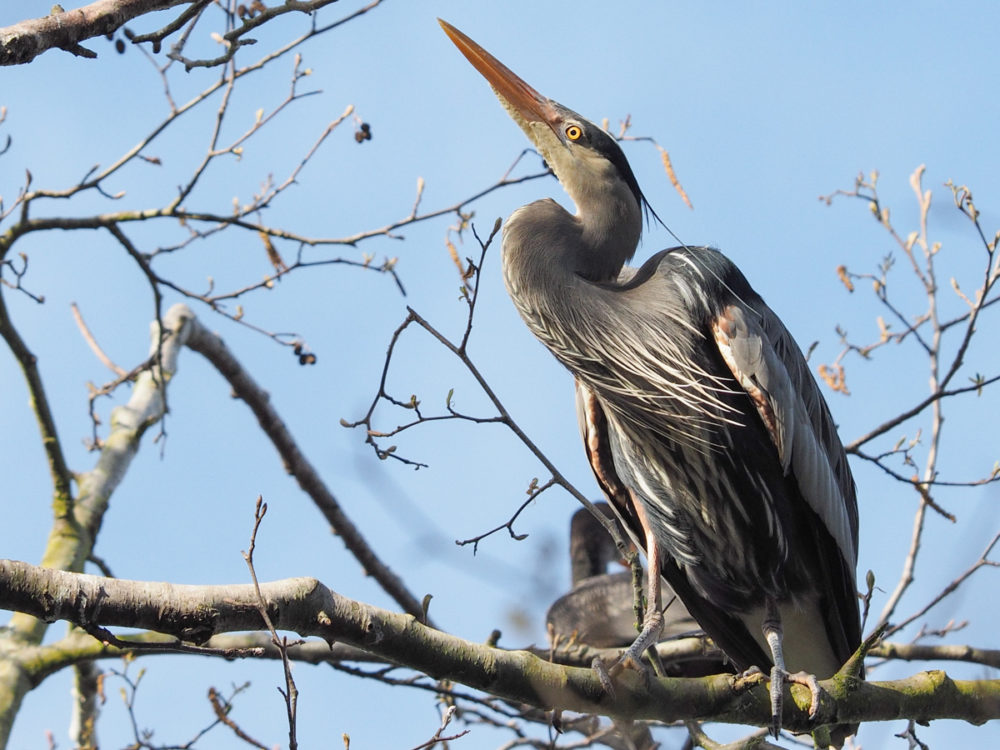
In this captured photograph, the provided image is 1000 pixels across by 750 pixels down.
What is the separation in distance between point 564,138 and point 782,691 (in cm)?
231

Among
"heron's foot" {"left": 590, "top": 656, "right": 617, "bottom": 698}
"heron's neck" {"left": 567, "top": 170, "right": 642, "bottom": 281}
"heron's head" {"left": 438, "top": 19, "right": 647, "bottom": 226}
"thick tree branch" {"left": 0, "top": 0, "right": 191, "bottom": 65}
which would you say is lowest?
"heron's foot" {"left": 590, "top": 656, "right": 617, "bottom": 698}

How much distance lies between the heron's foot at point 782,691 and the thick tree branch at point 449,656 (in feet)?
0.07

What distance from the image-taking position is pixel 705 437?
147 inches

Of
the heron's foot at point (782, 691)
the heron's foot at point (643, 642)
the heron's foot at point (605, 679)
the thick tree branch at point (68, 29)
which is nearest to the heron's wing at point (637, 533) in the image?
the heron's foot at point (643, 642)

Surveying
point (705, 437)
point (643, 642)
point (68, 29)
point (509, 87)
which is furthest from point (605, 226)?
point (68, 29)

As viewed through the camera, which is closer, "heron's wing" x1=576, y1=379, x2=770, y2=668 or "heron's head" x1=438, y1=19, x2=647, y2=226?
"heron's wing" x1=576, y1=379, x2=770, y2=668

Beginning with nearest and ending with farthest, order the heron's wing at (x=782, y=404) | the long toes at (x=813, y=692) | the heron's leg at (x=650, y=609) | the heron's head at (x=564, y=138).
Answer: the long toes at (x=813, y=692)
the heron's leg at (x=650, y=609)
the heron's wing at (x=782, y=404)
the heron's head at (x=564, y=138)

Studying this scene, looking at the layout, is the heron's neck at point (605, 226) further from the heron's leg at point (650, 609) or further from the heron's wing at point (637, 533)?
the heron's leg at point (650, 609)

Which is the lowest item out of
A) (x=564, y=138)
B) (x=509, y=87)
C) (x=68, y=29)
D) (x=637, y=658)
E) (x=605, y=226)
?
(x=637, y=658)

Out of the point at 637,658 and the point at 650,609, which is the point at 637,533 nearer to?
the point at 650,609

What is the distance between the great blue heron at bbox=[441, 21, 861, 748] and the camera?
3.74 meters

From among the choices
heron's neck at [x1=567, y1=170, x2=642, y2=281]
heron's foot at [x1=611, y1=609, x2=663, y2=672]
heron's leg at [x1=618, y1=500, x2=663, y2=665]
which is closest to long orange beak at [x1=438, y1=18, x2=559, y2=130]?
heron's neck at [x1=567, y1=170, x2=642, y2=281]

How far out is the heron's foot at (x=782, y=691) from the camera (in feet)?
9.27

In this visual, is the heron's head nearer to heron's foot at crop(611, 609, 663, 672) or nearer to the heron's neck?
the heron's neck
